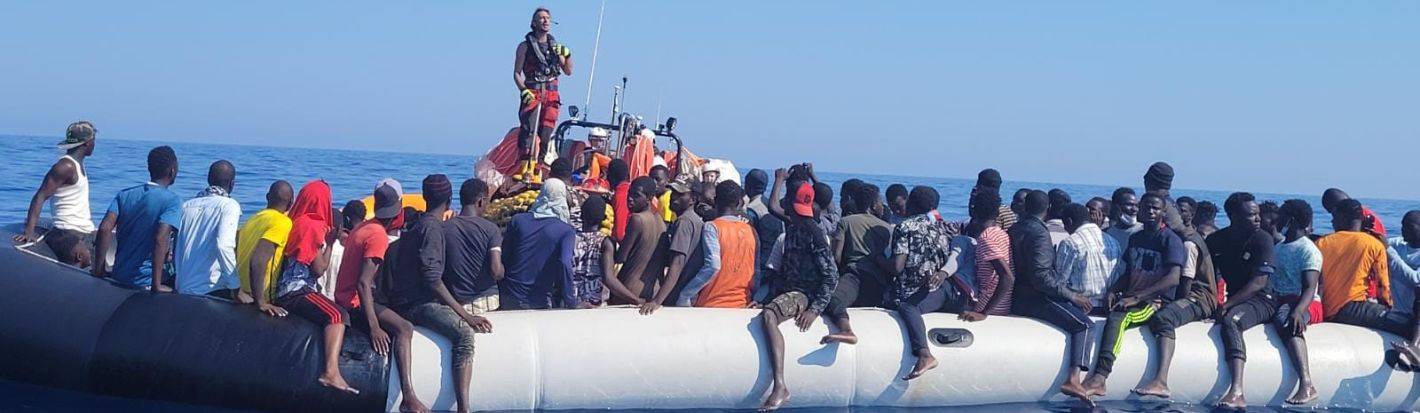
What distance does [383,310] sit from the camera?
8523 millimetres

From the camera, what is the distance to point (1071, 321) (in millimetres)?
9625

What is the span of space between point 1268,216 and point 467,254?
6.00 metres

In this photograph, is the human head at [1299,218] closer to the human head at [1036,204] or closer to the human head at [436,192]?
the human head at [1036,204]

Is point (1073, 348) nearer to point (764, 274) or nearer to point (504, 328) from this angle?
point (764, 274)

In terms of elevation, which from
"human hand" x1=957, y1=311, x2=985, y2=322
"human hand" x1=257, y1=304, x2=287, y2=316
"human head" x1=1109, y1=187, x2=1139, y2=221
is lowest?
"human hand" x1=257, y1=304, x2=287, y2=316

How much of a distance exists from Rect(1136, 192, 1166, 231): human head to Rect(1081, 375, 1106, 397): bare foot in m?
1.08

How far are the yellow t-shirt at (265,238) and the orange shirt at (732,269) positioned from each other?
2.75 meters

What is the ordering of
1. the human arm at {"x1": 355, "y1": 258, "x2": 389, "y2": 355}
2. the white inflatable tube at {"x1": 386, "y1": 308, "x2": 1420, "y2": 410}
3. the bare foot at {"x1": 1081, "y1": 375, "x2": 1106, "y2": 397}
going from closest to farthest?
the human arm at {"x1": 355, "y1": 258, "x2": 389, "y2": 355}, the white inflatable tube at {"x1": 386, "y1": 308, "x2": 1420, "y2": 410}, the bare foot at {"x1": 1081, "y1": 375, "x2": 1106, "y2": 397}

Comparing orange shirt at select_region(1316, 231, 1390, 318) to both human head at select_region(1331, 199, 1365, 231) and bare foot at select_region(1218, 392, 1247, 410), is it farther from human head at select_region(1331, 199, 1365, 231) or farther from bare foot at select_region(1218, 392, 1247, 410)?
bare foot at select_region(1218, 392, 1247, 410)

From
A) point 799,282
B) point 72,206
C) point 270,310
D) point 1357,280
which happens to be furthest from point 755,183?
point 72,206

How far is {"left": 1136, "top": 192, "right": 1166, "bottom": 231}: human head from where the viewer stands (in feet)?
30.8

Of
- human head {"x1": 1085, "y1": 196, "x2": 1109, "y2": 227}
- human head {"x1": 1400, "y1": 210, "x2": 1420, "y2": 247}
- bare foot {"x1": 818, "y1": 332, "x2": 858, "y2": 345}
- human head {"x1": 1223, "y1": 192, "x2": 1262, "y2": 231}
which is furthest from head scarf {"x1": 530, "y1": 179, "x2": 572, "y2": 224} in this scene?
human head {"x1": 1400, "y1": 210, "x2": 1420, "y2": 247}

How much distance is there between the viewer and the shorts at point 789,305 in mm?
9266

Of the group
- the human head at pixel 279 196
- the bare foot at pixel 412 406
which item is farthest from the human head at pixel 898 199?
the human head at pixel 279 196
